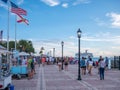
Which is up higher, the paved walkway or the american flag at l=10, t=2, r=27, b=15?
the american flag at l=10, t=2, r=27, b=15

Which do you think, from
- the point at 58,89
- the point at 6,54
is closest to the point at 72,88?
the point at 58,89

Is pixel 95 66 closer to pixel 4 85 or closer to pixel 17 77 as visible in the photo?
pixel 17 77

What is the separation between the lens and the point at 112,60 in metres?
50.3

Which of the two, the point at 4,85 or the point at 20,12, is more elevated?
the point at 20,12

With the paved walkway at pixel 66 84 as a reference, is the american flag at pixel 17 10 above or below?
above

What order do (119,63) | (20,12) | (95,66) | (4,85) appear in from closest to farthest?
(4,85), (20,12), (119,63), (95,66)

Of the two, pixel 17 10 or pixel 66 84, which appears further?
pixel 17 10

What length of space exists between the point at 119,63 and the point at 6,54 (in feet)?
93.4

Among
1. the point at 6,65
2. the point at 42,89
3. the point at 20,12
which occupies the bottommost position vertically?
the point at 42,89

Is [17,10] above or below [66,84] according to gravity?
above

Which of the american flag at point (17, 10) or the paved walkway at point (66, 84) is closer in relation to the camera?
the paved walkway at point (66, 84)

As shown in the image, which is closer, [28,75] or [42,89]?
[42,89]

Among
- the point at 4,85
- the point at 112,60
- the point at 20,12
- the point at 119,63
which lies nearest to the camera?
the point at 4,85

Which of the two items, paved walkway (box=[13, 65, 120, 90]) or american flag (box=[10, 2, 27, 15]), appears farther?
american flag (box=[10, 2, 27, 15])
